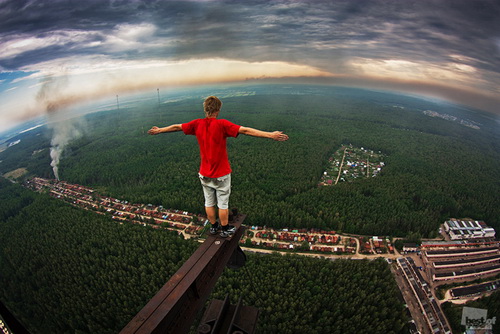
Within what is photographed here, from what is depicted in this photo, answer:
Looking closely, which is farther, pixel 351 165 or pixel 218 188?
pixel 351 165

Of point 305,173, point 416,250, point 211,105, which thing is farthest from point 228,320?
A: point 305,173

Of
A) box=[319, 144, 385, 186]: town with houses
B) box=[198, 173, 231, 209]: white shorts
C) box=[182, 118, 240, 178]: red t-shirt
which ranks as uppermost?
box=[182, 118, 240, 178]: red t-shirt

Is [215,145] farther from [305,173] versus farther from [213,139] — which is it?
[305,173]

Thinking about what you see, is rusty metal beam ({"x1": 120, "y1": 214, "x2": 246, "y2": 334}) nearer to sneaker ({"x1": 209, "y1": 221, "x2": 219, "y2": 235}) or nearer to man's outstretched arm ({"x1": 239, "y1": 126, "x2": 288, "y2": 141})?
sneaker ({"x1": 209, "y1": 221, "x2": 219, "y2": 235})

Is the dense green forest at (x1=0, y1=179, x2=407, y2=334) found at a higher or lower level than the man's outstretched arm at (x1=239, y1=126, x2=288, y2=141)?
lower

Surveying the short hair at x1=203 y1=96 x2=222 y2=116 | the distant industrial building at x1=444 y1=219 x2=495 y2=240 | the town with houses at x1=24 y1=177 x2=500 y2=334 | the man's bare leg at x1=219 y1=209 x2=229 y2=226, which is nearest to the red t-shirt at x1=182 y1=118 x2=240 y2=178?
the short hair at x1=203 y1=96 x2=222 y2=116

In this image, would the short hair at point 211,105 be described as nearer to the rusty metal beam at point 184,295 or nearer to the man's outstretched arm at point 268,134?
the man's outstretched arm at point 268,134

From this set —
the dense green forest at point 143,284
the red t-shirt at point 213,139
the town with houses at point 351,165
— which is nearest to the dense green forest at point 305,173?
the town with houses at point 351,165
